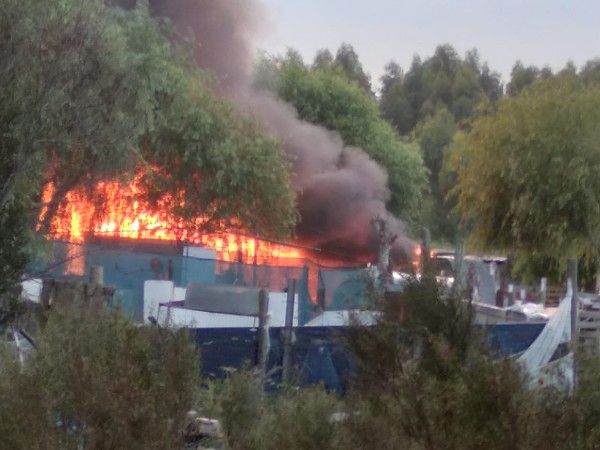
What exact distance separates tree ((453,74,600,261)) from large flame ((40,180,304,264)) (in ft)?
32.1

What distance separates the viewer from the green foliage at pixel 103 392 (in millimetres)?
6059

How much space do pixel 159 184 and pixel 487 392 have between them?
70.3 ft

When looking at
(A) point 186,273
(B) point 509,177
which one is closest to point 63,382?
(B) point 509,177

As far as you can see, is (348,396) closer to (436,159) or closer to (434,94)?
(436,159)

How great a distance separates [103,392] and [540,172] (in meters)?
9.19

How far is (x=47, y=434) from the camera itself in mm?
6094

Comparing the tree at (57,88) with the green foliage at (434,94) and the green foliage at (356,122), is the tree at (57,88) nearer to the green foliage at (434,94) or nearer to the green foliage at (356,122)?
the green foliage at (356,122)

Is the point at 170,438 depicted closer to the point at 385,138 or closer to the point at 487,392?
the point at 487,392

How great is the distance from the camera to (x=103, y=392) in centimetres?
614

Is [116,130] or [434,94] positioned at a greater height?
[434,94]

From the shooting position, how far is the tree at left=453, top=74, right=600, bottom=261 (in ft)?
45.5

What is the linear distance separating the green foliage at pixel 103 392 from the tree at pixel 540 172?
799cm

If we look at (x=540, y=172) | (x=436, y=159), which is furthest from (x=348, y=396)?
(x=436, y=159)

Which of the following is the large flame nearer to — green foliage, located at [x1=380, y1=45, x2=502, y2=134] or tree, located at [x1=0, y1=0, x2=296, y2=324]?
tree, located at [x1=0, y1=0, x2=296, y2=324]
